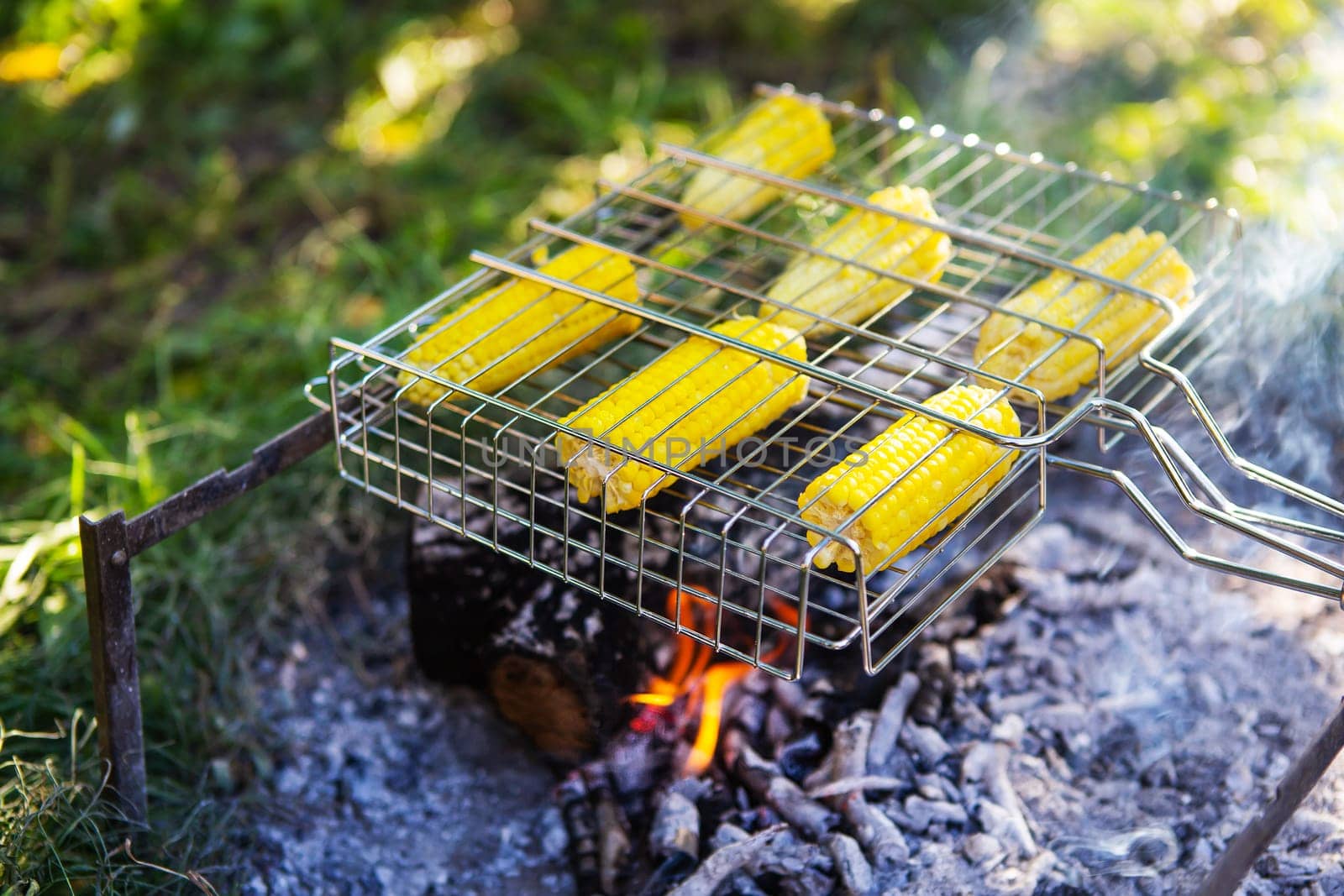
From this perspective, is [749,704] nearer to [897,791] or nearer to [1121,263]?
[897,791]

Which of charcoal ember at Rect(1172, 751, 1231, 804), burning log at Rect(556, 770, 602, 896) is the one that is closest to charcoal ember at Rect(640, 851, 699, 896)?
burning log at Rect(556, 770, 602, 896)

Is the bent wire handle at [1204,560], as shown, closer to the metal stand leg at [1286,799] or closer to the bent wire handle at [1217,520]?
the bent wire handle at [1217,520]

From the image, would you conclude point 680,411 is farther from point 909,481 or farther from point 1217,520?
point 1217,520

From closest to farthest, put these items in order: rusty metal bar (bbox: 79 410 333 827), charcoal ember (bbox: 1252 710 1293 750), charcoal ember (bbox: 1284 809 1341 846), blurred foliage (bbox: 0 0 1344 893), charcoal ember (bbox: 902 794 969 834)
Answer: rusty metal bar (bbox: 79 410 333 827), charcoal ember (bbox: 1284 809 1341 846), charcoal ember (bbox: 902 794 969 834), charcoal ember (bbox: 1252 710 1293 750), blurred foliage (bbox: 0 0 1344 893)

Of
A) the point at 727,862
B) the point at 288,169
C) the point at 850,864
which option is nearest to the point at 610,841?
the point at 727,862

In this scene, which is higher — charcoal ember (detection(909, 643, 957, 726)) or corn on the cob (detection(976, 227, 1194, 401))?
corn on the cob (detection(976, 227, 1194, 401))

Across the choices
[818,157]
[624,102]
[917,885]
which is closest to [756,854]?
[917,885]

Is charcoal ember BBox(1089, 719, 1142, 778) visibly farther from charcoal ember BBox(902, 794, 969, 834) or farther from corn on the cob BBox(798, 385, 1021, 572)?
corn on the cob BBox(798, 385, 1021, 572)
